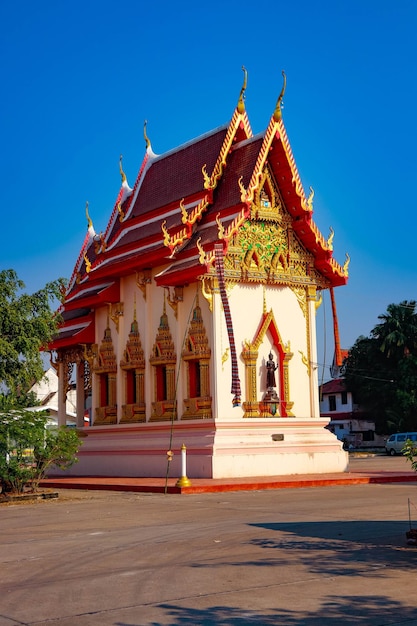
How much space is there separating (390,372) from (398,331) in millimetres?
Answer: 2556

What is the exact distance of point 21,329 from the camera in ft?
65.8

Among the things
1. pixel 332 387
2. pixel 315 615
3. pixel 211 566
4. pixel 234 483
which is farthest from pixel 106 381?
pixel 332 387

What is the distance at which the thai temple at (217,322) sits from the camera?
72.6 feet

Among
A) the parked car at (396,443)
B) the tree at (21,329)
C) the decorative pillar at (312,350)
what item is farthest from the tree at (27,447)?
the parked car at (396,443)

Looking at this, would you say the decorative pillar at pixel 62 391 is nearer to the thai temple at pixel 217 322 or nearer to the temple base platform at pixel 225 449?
the thai temple at pixel 217 322

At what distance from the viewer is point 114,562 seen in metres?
8.52

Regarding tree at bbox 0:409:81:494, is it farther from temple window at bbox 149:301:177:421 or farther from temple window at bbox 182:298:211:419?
temple window at bbox 149:301:177:421

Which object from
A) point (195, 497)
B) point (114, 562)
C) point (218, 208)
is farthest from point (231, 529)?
point (218, 208)

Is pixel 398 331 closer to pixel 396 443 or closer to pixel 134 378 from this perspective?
pixel 396 443

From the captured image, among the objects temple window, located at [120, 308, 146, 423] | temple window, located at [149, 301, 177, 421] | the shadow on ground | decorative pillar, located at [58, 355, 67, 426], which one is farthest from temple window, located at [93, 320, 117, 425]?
the shadow on ground

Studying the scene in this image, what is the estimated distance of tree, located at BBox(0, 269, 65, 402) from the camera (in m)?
20.0

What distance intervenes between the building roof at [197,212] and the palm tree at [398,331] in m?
27.6

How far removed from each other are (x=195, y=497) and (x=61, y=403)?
14.0m

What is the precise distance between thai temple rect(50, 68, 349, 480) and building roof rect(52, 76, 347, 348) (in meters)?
0.05
